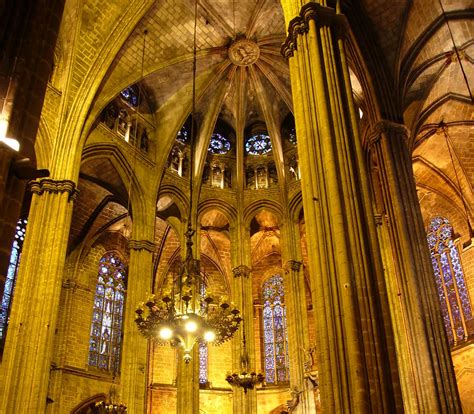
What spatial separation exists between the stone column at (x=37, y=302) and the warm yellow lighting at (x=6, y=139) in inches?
324

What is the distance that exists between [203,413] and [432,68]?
15391 millimetres

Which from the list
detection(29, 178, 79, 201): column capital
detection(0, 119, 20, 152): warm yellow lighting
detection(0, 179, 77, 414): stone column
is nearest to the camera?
detection(0, 119, 20, 152): warm yellow lighting

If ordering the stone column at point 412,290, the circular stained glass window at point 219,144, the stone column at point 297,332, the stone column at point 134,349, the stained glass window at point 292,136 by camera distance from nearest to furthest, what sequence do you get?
1. the stone column at point 412,290
2. the stone column at point 134,349
3. the stone column at point 297,332
4. the stained glass window at point 292,136
5. the circular stained glass window at point 219,144

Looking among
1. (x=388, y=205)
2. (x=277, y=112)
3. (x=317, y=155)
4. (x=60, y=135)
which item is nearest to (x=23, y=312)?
(x=60, y=135)

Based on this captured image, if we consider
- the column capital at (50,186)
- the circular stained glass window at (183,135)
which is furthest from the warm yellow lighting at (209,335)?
the circular stained glass window at (183,135)

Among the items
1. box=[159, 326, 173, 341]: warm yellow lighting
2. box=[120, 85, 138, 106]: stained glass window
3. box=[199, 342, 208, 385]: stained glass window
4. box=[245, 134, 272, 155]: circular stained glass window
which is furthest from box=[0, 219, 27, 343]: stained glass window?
box=[245, 134, 272, 155]: circular stained glass window

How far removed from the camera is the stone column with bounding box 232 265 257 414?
17.5m

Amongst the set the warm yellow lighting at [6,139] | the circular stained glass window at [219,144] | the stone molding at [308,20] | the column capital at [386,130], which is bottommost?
the warm yellow lighting at [6,139]

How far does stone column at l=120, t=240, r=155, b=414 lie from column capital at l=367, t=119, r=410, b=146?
8255 millimetres

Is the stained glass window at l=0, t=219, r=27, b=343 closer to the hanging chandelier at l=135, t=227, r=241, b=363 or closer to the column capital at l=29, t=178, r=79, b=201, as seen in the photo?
the column capital at l=29, t=178, r=79, b=201

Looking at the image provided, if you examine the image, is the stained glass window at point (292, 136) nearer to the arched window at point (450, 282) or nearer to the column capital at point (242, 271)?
the column capital at point (242, 271)

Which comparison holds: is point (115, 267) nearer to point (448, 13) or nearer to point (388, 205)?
point (388, 205)

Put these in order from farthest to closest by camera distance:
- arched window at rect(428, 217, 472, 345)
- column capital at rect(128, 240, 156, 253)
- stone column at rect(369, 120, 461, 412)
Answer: arched window at rect(428, 217, 472, 345), column capital at rect(128, 240, 156, 253), stone column at rect(369, 120, 461, 412)

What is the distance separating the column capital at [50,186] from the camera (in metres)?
15.5
